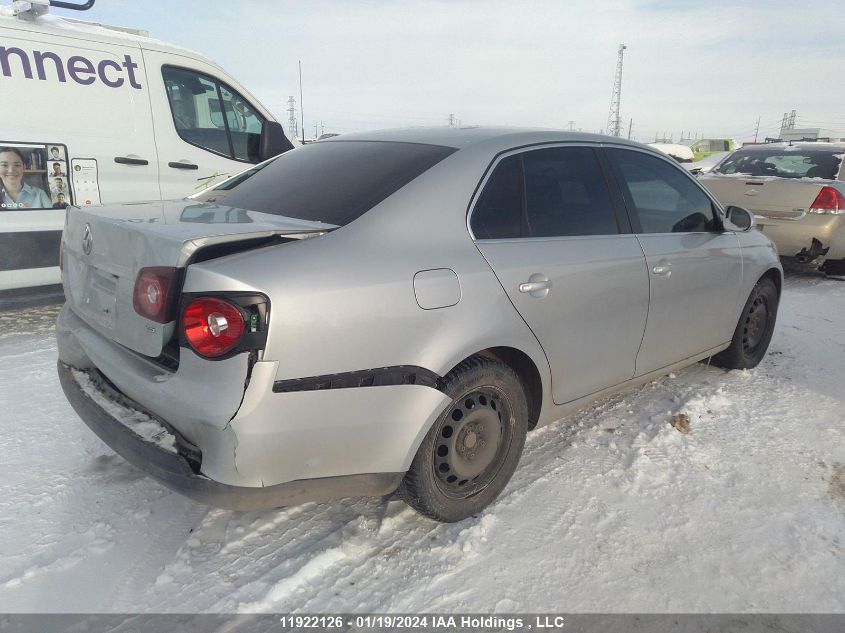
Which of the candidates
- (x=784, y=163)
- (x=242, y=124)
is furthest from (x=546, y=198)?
(x=784, y=163)

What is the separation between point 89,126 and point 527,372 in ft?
13.6

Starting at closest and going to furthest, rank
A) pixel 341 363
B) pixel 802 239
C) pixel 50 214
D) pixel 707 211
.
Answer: pixel 341 363 < pixel 707 211 < pixel 50 214 < pixel 802 239

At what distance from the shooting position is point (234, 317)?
1.83 m

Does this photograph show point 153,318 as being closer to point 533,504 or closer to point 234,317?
point 234,317

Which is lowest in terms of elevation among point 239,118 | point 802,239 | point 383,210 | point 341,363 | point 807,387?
point 807,387

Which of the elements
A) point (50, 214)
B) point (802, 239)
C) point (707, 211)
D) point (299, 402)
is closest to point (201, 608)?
point (299, 402)

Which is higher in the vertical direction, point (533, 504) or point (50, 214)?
point (50, 214)

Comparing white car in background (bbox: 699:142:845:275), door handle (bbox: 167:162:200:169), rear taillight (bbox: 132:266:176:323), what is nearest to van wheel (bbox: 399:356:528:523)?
rear taillight (bbox: 132:266:176:323)

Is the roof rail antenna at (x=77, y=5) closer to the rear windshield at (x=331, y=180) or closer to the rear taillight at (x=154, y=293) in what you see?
the rear windshield at (x=331, y=180)

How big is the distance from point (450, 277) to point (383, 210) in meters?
0.35

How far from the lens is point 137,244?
205cm

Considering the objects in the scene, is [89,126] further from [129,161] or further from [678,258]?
[678,258]

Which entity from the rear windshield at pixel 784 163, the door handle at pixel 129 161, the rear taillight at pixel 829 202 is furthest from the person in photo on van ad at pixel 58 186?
the rear windshield at pixel 784 163

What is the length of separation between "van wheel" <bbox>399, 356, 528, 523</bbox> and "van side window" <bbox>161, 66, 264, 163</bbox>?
4193 mm
